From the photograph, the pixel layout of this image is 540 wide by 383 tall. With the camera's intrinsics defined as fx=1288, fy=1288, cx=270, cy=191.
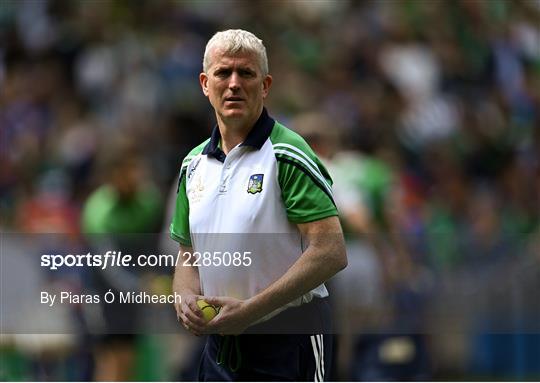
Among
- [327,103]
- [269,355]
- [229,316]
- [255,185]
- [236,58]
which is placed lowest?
[269,355]

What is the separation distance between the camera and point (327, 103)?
10.9 meters

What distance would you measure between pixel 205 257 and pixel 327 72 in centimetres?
682

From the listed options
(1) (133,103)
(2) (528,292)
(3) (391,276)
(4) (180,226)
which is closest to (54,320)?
(4) (180,226)

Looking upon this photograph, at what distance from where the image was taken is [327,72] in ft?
37.2

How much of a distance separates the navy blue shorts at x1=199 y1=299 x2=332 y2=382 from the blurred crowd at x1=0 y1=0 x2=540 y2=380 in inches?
142

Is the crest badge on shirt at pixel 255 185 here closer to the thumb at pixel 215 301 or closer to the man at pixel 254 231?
the man at pixel 254 231

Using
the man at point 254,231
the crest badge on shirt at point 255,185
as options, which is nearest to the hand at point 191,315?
the man at point 254,231

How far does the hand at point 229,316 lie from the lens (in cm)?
453

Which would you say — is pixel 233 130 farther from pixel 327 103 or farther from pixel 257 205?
pixel 327 103

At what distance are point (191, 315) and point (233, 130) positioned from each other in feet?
2.28

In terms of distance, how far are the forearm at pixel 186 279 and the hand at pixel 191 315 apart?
6cm

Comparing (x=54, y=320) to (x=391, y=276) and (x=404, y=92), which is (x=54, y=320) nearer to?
(x=391, y=276)

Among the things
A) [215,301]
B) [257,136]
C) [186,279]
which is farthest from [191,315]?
[257,136]

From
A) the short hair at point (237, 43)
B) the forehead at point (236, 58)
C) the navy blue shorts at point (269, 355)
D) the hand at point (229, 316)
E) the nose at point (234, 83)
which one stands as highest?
the short hair at point (237, 43)
